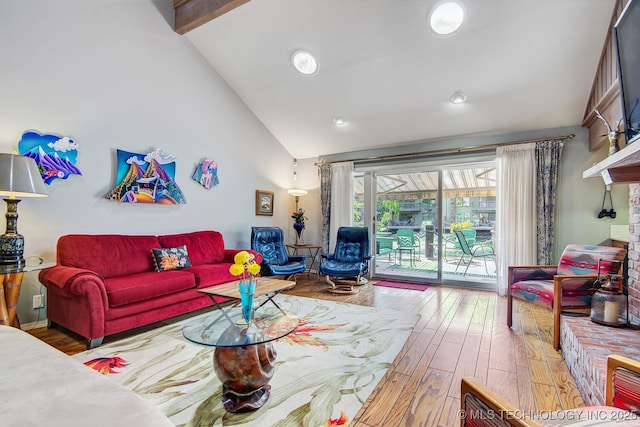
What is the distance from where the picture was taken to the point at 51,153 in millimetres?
2836

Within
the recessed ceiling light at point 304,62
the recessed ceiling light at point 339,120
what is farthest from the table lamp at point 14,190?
the recessed ceiling light at point 339,120

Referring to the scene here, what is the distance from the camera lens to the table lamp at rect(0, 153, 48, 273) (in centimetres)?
221

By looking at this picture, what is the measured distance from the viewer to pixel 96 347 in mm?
2428

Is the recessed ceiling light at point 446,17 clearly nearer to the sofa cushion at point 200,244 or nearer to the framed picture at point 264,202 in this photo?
the framed picture at point 264,202

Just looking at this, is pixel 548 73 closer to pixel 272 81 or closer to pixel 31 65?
pixel 272 81

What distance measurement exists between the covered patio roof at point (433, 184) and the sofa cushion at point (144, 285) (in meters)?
3.56

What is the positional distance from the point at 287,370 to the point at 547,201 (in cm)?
402

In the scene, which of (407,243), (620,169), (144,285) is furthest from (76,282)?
(407,243)

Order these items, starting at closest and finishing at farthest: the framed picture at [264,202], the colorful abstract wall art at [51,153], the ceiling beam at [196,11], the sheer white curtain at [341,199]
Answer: the colorful abstract wall art at [51,153], the ceiling beam at [196,11], the framed picture at [264,202], the sheer white curtain at [341,199]

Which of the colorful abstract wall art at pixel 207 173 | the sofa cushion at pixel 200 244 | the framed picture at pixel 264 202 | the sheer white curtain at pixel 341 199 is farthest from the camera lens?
the sheer white curtain at pixel 341 199

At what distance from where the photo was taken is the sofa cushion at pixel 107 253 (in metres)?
2.81

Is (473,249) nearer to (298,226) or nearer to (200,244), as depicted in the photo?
(298,226)

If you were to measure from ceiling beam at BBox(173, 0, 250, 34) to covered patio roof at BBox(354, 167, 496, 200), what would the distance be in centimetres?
339

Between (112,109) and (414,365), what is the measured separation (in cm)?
396
